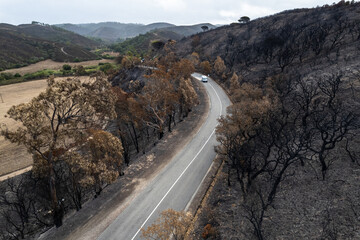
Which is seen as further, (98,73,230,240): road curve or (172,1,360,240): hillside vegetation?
(98,73,230,240): road curve

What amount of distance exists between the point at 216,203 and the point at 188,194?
3.35 metres

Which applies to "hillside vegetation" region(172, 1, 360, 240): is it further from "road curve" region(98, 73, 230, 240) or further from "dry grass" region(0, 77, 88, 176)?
"dry grass" region(0, 77, 88, 176)

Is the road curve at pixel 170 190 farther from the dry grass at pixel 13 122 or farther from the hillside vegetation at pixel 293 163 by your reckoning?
the dry grass at pixel 13 122

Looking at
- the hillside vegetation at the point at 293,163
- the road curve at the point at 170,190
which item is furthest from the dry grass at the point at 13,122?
the hillside vegetation at the point at 293,163

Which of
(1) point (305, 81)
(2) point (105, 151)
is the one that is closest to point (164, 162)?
(2) point (105, 151)

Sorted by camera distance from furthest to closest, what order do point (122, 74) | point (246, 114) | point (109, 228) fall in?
1. point (122, 74)
2. point (246, 114)
3. point (109, 228)

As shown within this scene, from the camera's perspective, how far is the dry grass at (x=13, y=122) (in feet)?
111

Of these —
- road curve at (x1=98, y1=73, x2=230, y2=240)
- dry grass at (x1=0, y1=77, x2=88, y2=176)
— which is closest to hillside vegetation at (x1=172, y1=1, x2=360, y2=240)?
road curve at (x1=98, y1=73, x2=230, y2=240)

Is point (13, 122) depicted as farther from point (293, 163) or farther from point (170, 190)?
point (293, 163)

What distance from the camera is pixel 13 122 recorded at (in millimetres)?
50281

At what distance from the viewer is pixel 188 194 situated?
22484mm

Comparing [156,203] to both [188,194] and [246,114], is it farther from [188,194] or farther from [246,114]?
[246,114]

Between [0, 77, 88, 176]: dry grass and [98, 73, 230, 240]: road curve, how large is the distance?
2510cm

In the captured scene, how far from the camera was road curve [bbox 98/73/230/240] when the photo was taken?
1881 cm
